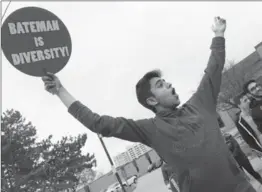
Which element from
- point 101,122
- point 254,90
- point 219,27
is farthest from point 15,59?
point 254,90

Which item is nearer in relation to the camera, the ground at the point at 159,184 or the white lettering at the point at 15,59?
the white lettering at the point at 15,59

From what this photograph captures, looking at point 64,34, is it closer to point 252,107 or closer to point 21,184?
point 252,107

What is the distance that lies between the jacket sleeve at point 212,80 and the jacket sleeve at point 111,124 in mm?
380

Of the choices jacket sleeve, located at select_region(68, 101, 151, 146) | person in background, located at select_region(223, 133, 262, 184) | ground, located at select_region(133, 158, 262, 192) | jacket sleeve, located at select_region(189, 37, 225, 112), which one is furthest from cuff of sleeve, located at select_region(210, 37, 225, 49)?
person in background, located at select_region(223, 133, 262, 184)

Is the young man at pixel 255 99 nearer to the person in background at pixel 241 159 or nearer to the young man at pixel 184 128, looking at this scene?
the young man at pixel 184 128

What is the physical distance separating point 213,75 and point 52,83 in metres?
1.05

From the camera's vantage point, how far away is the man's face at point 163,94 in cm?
215

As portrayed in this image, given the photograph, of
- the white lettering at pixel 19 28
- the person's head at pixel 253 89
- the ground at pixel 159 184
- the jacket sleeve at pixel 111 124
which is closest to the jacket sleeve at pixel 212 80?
the jacket sleeve at pixel 111 124

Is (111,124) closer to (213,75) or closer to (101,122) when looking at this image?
(101,122)

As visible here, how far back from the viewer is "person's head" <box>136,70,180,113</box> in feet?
7.07

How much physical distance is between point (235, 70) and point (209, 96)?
147ft

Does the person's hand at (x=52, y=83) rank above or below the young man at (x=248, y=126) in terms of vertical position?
above

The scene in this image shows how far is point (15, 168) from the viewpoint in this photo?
19797 millimetres

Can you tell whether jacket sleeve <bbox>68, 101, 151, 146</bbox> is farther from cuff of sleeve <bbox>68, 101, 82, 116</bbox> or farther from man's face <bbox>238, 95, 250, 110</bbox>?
man's face <bbox>238, 95, 250, 110</bbox>
